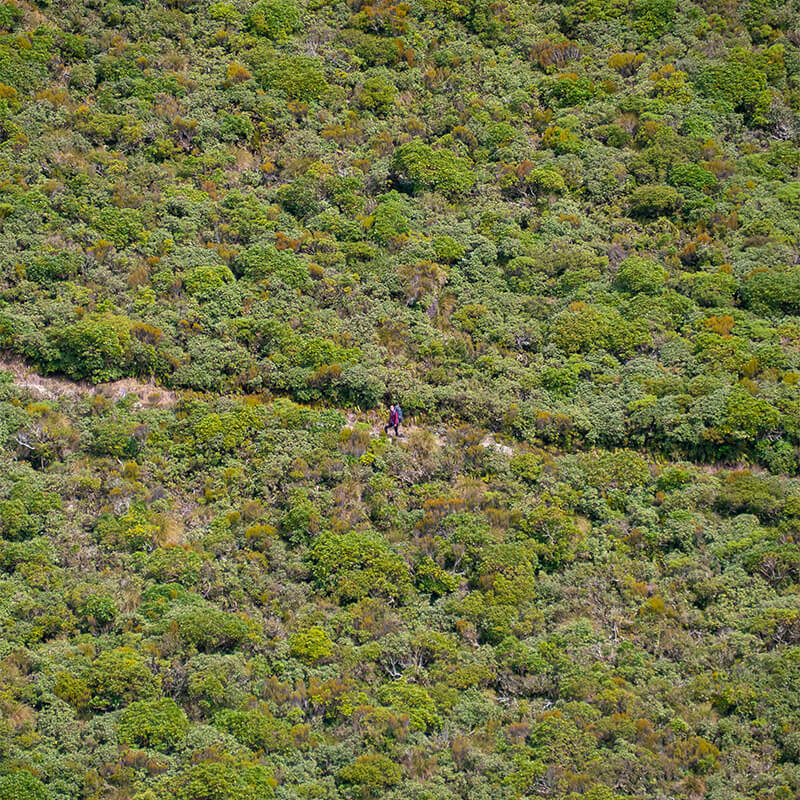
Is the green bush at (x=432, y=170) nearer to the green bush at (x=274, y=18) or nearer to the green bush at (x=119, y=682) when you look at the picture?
the green bush at (x=274, y=18)

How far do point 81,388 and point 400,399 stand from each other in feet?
29.7

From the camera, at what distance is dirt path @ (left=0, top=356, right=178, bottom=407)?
45625 mm

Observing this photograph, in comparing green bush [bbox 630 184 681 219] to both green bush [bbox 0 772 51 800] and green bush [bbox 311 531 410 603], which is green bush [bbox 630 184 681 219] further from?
green bush [bbox 0 772 51 800]

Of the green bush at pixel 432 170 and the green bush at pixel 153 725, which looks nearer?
the green bush at pixel 153 725

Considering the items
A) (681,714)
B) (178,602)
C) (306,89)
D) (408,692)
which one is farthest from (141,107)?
(681,714)

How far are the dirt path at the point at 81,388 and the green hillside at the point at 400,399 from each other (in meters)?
0.17

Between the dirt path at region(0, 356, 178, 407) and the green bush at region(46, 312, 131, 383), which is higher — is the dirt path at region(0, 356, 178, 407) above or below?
below

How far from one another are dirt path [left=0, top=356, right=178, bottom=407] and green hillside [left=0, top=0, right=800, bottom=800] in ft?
0.54

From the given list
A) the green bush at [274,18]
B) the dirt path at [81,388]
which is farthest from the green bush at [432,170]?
the dirt path at [81,388]

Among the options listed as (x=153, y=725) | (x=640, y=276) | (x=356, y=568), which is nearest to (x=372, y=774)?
(x=153, y=725)

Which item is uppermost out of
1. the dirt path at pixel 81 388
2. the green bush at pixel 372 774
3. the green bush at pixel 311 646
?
the dirt path at pixel 81 388

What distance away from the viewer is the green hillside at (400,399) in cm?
3775

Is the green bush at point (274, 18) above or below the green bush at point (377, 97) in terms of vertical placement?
above

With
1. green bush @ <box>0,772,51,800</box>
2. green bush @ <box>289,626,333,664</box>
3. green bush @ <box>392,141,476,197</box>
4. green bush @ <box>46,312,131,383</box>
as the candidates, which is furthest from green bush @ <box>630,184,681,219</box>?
green bush @ <box>0,772,51,800</box>
